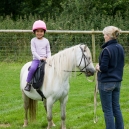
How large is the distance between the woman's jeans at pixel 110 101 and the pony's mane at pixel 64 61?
0.75m

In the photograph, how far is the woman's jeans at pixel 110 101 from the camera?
549 centimetres

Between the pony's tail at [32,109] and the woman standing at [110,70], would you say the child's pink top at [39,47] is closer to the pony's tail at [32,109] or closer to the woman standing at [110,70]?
the pony's tail at [32,109]

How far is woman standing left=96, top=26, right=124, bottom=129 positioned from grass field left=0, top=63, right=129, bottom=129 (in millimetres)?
1047

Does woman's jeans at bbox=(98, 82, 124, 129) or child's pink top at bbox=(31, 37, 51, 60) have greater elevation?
child's pink top at bbox=(31, 37, 51, 60)

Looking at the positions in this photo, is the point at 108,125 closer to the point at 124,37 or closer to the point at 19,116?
the point at 19,116

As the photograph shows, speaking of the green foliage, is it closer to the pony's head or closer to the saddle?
the saddle

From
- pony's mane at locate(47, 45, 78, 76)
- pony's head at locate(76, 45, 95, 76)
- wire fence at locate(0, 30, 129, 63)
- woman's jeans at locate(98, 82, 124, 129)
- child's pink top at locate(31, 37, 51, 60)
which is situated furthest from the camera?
wire fence at locate(0, 30, 129, 63)

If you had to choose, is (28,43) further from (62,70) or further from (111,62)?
(111,62)

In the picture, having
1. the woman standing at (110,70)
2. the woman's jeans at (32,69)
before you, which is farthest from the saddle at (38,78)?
the woman standing at (110,70)

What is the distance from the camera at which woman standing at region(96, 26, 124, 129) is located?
538 cm

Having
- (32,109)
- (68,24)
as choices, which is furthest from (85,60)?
(68,24)

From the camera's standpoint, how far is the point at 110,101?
218 inches

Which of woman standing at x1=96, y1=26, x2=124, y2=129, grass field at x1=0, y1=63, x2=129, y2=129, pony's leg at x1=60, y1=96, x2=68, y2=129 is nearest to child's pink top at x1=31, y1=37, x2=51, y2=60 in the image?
grass field at x1=0, y1=63, x2=129, y2=129

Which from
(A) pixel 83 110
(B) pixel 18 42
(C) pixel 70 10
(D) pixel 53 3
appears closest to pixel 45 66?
(A) pixel 83 110
